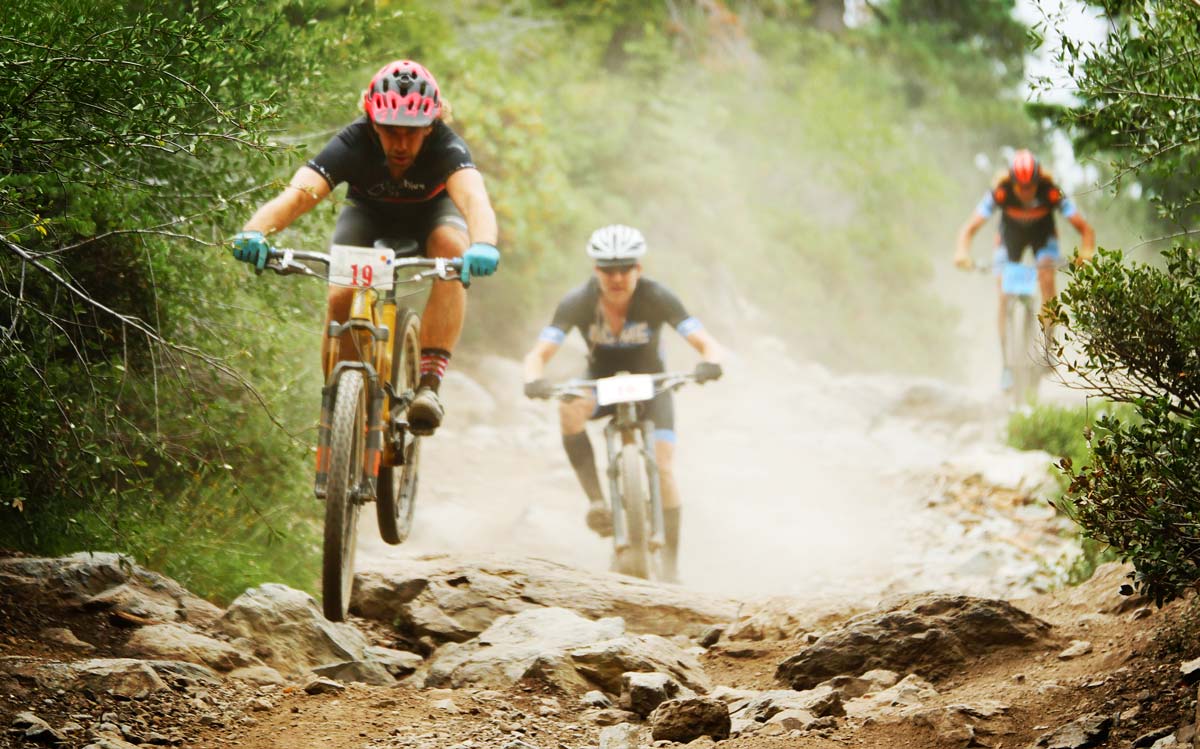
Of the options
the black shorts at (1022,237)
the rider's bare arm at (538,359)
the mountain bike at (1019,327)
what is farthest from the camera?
the mountain bike at (1019,327)

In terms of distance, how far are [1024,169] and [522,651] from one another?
8530 mm

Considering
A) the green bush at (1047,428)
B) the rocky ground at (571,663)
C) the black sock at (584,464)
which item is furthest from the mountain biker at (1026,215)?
the black sock at (584,464)

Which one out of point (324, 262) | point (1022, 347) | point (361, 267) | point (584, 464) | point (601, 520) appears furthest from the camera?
point (1022, 347)

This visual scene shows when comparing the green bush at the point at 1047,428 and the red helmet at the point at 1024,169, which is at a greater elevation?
the red helmet at the point at 1024,169

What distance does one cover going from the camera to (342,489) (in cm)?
545

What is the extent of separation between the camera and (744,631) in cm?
666

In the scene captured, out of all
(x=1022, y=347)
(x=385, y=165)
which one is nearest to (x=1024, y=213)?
(x=1022, y=347)

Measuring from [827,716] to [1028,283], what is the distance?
29.2ft

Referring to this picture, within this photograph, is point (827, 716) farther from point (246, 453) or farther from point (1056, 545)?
point (1056, 545)

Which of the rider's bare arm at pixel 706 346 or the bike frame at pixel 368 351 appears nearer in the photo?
the bike frame at pixel 368 351

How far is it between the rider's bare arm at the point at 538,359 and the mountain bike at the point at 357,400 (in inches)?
81.6

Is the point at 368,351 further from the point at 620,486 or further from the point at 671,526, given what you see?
the point at 671,526

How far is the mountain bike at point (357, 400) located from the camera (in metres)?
5.47

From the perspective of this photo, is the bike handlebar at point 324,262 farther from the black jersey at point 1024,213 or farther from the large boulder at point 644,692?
the black jersey at point 1024,213
